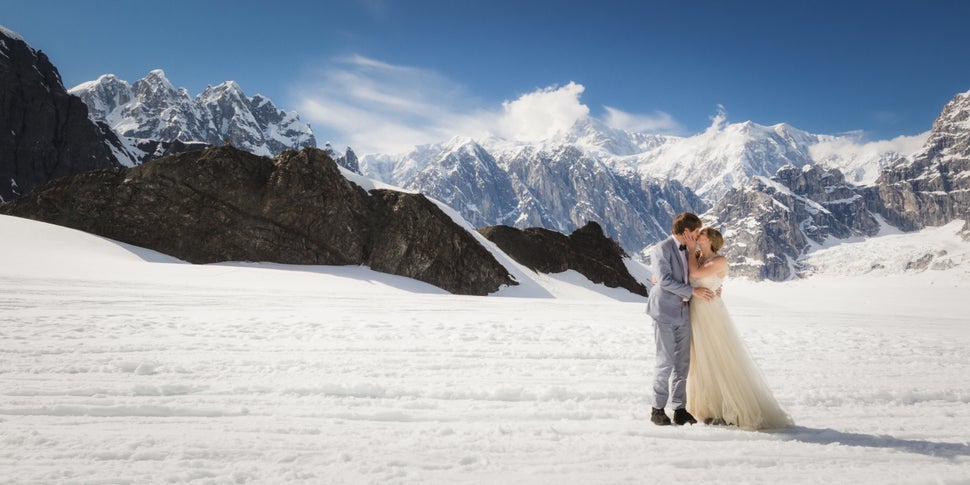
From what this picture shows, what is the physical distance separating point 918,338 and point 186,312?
17.0 metres

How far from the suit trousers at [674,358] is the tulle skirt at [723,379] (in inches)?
5.1

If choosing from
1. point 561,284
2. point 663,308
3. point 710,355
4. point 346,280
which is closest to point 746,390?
point 710,355

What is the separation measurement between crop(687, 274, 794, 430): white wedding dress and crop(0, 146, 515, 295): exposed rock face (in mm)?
29723

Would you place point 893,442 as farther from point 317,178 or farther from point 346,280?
point 317,178

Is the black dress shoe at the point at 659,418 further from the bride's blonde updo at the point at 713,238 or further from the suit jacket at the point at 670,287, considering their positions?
the bride's blonde updo at the point at 713,238

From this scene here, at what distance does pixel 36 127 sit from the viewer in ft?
323

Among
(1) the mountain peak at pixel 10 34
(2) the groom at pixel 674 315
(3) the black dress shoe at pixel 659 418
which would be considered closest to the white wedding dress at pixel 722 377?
(2) the groom at pixel 674 315

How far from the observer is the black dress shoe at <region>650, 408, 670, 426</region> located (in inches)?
197

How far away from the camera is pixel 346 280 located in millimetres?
28219

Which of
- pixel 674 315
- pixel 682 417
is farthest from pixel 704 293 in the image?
pixel 682 417

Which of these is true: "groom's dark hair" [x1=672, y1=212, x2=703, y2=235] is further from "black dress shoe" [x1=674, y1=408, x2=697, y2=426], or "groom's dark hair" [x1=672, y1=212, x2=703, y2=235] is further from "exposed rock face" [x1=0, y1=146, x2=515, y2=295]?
"exposed rock face" [x1=0, y1=146, x2=515, y2=295]

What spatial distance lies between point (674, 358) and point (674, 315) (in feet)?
1.69

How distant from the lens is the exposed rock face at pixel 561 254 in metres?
53.2

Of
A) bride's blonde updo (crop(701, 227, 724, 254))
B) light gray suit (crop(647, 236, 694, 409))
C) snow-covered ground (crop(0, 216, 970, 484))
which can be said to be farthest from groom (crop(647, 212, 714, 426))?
snow-covered ground (crop(0, 216, 970, 484))
